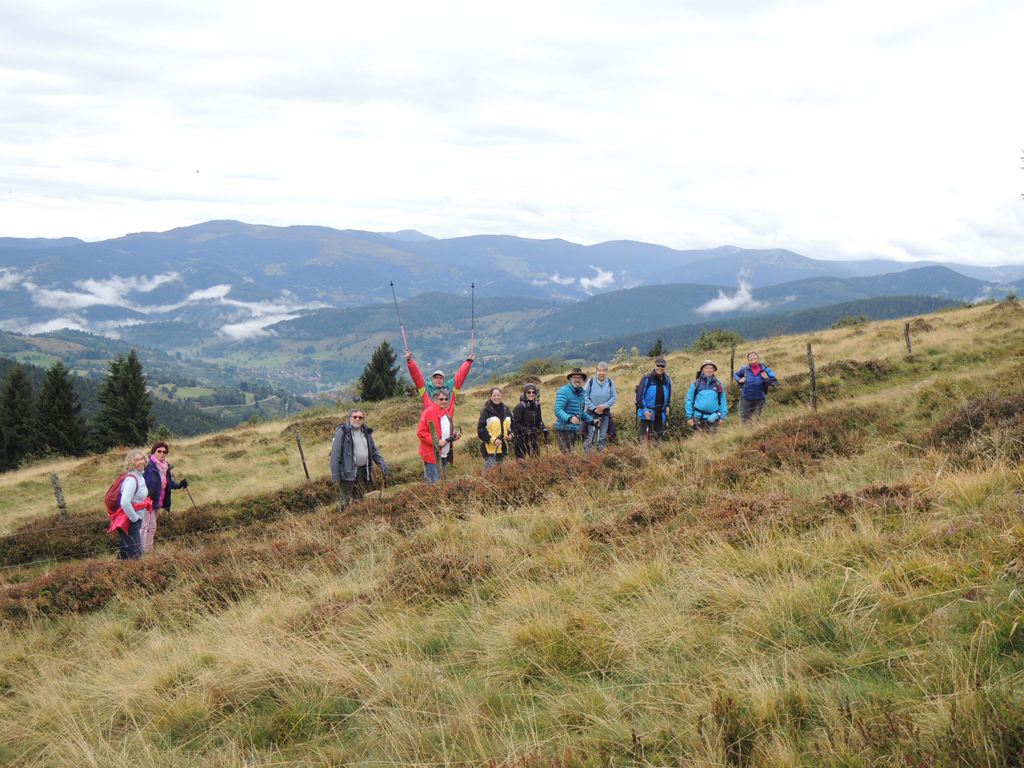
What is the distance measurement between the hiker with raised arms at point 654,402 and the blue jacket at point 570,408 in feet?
2.97

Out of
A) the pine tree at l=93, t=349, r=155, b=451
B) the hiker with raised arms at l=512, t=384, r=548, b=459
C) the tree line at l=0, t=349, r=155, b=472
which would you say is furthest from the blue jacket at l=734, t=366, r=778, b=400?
the pine tree at l=93, t=349, r=155, b=451

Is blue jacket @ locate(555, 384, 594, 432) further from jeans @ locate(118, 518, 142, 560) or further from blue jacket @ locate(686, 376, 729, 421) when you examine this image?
jeans @ locate(118, 518, 142, 560)

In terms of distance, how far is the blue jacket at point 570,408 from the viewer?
9.91m

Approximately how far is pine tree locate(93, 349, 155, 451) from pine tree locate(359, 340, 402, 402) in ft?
45.2

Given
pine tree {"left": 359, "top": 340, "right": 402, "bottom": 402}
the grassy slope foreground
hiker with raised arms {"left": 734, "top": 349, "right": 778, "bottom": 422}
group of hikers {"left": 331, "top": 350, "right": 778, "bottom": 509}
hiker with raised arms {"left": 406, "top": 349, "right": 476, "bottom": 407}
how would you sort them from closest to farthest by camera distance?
1. the grassy slope foreground
2. hiker with raised arms {"left": 406, "top": 349, "right": 476, "bottom": 407}
3. group of hikers {"left": 331, "top": 350, "right": 778, "bottom": 509}
4. hiker with raised arms {"left": 734, "top": 349, "right": 778, "bottom": 422}
5. pine tree {"left": 359, "top": 340, "right": 402, "bottom": 402}

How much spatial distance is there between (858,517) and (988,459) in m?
1.96

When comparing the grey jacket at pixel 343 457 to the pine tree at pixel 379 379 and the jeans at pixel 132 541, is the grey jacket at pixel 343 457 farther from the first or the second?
the pine tree at pixel 379 379

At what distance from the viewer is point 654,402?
9750 mm

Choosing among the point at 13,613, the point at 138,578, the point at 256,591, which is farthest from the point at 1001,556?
the point at 13,613

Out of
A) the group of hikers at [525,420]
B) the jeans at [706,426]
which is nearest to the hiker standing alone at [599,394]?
the group of hikers at [525,420]

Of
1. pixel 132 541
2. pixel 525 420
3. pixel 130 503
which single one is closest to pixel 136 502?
pixel 130 503

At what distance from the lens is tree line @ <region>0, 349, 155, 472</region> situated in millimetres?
36812

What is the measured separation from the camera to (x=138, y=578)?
6559 millimetres

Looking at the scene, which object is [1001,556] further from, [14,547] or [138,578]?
[14,547]
